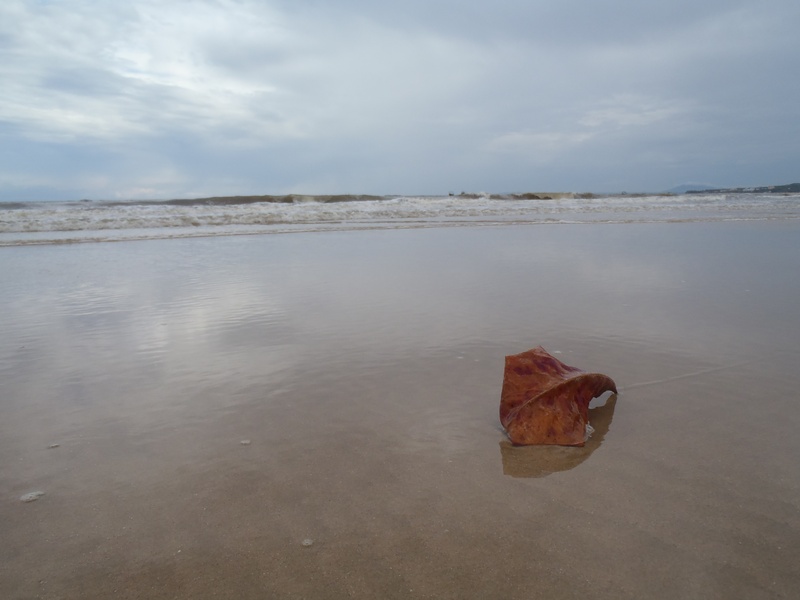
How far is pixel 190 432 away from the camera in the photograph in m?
2.62

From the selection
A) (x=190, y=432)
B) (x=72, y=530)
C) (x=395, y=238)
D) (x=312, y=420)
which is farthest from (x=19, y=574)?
(x=395, y=238)

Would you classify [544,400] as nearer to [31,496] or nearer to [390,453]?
[390,453]

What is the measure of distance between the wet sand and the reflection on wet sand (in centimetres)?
1

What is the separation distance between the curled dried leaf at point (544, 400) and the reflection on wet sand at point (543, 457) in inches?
1.4

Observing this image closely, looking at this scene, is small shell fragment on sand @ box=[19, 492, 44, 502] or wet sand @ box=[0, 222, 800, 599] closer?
wet sand @ box=[0, 222, 800, 599]

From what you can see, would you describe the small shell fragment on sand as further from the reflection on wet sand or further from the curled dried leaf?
the curled dried leaf

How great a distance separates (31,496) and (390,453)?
153 centimetres

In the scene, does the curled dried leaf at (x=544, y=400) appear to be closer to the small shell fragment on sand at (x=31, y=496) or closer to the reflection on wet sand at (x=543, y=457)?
the reflection on wet sand at (x=543, y=457)

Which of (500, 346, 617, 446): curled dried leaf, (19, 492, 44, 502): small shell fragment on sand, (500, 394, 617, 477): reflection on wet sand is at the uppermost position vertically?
(500, 346, 617, 446): curled dried leaf

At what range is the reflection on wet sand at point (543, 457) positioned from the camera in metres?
2.26

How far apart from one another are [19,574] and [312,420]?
135cm

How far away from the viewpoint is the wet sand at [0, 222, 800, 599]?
1678 mm

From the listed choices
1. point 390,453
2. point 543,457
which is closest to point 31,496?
point 390,453

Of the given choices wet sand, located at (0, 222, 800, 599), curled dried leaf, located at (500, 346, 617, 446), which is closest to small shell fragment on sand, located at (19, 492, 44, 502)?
wet sand, located at (0, 222, 800, 599)
